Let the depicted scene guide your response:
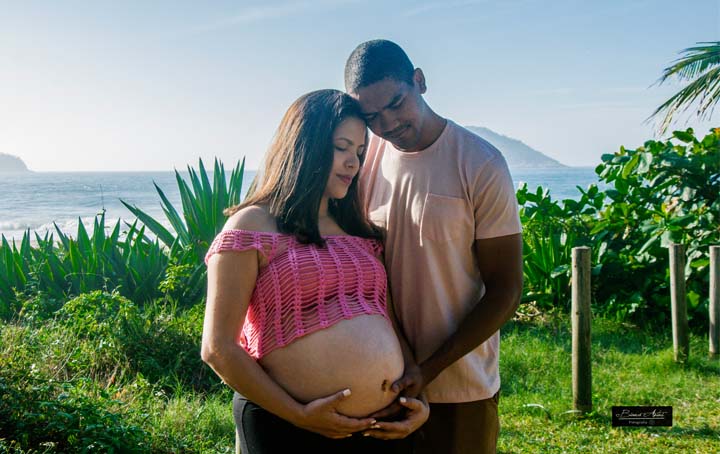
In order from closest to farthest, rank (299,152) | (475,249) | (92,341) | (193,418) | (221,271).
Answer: (221,271), (299,152), (475,249), (193,418), (92,341)

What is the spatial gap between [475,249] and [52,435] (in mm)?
2606

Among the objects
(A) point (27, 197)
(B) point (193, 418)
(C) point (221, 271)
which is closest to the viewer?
(C) point (221, 271)

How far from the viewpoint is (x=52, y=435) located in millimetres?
3967

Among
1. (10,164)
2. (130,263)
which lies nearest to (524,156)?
(10,164)

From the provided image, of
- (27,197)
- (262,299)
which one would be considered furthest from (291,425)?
(27,197)

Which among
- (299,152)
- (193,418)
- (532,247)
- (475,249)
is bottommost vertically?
(193,418)

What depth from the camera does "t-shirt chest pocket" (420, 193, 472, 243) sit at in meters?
2.62

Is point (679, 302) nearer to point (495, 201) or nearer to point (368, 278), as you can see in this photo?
point (495, 201)

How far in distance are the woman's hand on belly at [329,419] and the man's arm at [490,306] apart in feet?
1.13

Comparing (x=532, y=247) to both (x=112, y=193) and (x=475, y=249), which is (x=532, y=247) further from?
(x=112, y=193)

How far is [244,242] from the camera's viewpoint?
232 cm

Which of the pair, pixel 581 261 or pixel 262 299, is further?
pixel 581 261

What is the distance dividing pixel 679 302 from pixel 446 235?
15.2 feet

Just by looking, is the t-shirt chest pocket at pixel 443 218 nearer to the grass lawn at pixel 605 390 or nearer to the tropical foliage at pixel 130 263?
the grass lawn at pixel 605 390
